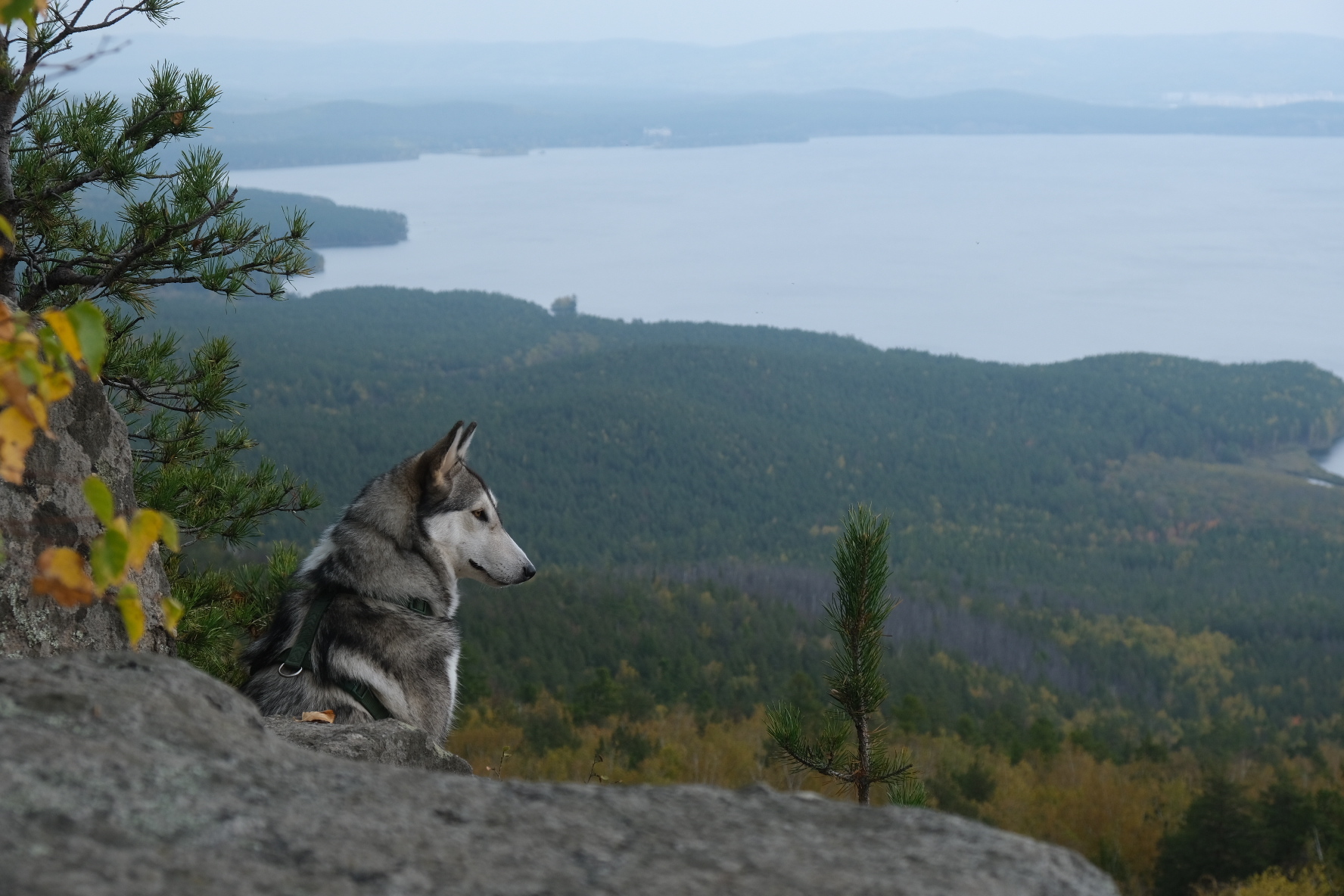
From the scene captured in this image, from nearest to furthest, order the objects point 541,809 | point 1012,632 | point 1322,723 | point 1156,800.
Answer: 1. point 541,809
2. point 1156,800
3. point 1322,723
4. point 1012,632

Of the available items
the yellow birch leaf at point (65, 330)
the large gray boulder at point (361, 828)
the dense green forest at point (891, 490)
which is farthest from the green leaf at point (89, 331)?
the dense green forest at point (891, 490)

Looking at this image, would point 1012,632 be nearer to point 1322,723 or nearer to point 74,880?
point 1322,723

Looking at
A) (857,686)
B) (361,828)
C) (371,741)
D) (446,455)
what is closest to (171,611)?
(361,828)

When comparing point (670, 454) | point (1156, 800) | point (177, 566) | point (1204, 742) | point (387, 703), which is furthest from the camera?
point (670, 454)

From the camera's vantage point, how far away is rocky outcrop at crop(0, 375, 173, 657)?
5184 millimetres

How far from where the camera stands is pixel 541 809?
2.97 meters

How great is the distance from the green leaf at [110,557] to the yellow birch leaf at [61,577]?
0.13 m

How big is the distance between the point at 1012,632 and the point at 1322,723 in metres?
29.1

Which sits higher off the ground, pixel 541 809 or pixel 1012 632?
pixel 541 809

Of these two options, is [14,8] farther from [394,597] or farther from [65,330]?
[394,597]

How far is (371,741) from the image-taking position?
5.28 m

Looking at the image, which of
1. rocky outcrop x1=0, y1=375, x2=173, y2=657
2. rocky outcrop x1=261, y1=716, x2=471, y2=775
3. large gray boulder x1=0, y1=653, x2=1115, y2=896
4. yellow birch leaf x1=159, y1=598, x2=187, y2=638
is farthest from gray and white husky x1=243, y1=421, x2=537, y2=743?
yellow birch leaf x1=159, y1=598, x2=187, y2=638

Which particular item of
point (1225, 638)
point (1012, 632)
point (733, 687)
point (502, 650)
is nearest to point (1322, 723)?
point (1225, 638)

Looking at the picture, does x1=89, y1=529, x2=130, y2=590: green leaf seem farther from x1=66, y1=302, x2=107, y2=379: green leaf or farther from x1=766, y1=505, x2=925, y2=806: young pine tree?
x1=766, y1=505, x2=925, y2=806: young pine tree
